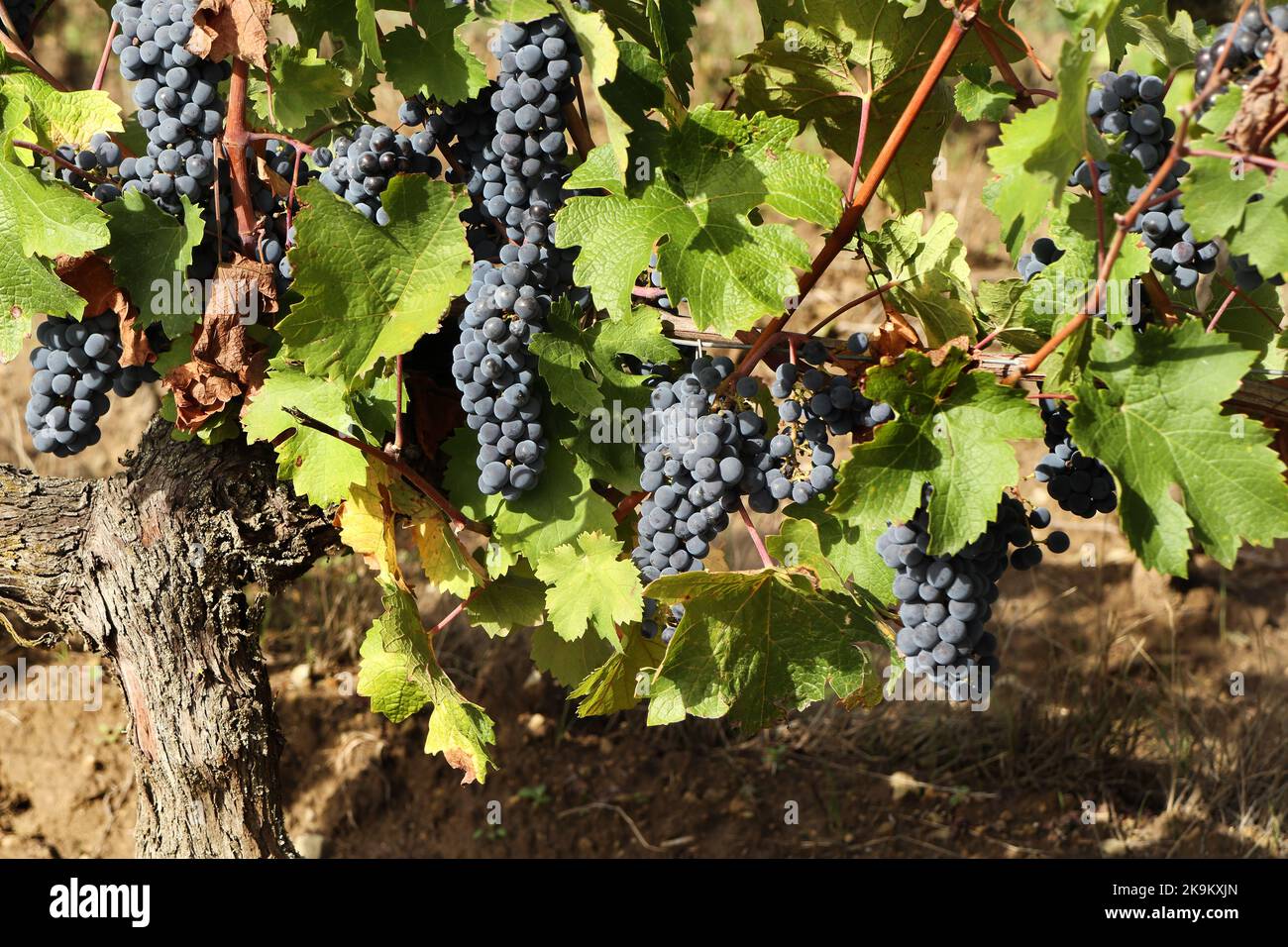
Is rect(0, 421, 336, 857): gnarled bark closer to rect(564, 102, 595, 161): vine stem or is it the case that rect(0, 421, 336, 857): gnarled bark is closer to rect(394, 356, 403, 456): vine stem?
rect(394, 356, 403, 456): vine stem

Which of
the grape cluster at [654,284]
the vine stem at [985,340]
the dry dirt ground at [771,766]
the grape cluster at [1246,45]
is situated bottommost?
the dry dirt ground at [771,766]

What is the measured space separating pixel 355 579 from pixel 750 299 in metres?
2.85

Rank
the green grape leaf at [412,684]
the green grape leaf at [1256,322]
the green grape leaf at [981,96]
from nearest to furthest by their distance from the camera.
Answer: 1. the green grape leaf at [981,96]
2. the green grape leaf at [1256,322]
3. the green grape leaf at [412,684]

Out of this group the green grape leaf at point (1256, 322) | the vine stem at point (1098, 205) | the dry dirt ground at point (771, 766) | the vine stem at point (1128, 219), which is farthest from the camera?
the dry dirt ground at point (771, 766)

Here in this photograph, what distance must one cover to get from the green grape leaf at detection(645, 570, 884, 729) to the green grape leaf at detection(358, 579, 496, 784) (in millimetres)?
378

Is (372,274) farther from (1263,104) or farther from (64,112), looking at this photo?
(1263,104)

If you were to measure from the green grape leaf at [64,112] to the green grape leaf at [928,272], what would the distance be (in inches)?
52.3

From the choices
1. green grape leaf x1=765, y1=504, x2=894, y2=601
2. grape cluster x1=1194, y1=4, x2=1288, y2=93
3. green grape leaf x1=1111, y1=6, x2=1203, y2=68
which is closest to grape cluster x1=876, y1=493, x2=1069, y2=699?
green grape leaf x1=765, y1=504, x2=894, y2=601

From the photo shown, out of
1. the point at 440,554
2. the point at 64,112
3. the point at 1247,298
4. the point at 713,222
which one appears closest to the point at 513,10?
the point at 713,222

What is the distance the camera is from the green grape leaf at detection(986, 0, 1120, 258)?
142 cm

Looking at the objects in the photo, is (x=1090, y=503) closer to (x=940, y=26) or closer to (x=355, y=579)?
(x=940, y=26)

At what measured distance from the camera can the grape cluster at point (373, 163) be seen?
1844 millimetres

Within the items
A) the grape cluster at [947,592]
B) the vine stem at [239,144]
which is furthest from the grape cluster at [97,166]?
the grape cluster at [947,592]

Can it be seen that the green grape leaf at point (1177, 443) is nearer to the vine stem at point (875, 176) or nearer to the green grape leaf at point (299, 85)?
the vine stem at point (875, 176)
